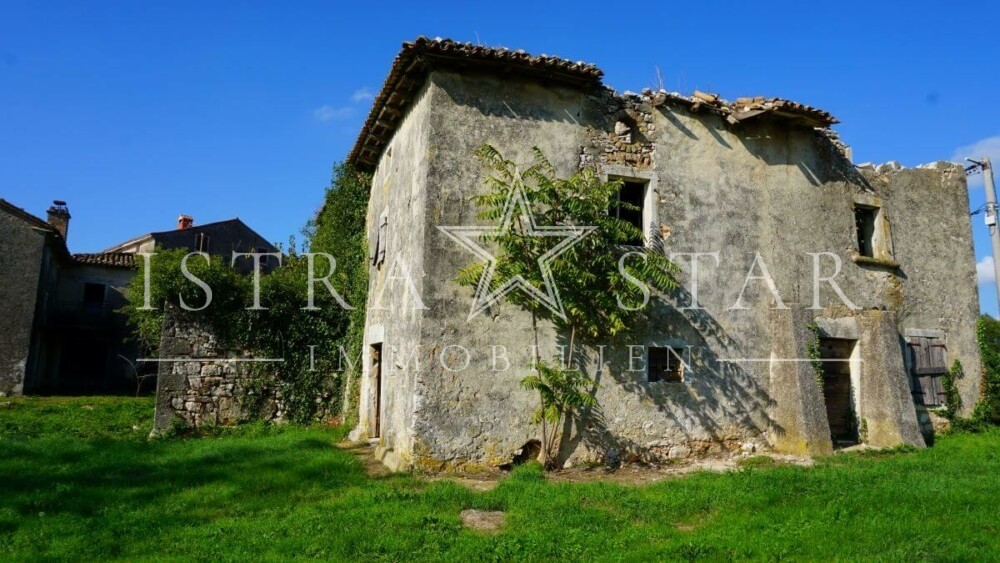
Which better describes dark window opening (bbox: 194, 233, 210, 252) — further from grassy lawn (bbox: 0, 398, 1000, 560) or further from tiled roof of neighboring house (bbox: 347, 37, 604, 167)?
tiled roof of neighboring house (bbox: 347, 37, 604, 167)

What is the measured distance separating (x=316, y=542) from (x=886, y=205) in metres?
12.4

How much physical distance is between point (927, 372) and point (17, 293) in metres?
26.6

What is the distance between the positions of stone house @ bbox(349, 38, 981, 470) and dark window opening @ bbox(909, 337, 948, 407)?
0.15ft

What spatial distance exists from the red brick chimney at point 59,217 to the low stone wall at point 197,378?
62.8 feet

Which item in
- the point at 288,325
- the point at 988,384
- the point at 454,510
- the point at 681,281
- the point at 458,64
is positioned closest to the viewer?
the point at 454,510

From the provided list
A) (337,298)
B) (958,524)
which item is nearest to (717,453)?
(958,524)

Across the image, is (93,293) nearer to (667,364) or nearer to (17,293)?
(17,293)

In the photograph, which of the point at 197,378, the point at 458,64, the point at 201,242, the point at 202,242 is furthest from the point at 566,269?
the point at 202,242

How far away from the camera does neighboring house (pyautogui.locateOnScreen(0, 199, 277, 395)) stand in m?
21.1

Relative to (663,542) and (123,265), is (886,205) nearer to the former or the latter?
(663,542)

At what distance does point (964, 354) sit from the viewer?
12.9m

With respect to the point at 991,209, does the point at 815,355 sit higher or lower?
lower

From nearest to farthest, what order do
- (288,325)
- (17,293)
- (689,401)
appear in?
1. (689,401)
2. (288,325)
3. (17,293)

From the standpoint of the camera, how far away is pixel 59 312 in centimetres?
2447
